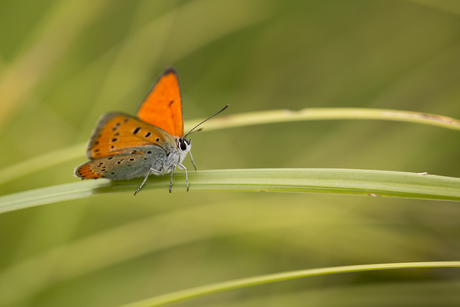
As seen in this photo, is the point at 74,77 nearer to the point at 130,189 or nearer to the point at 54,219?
the point at 54,219

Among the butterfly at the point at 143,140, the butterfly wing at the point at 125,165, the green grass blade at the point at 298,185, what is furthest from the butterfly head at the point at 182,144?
the green grass blade at the point at 298,185

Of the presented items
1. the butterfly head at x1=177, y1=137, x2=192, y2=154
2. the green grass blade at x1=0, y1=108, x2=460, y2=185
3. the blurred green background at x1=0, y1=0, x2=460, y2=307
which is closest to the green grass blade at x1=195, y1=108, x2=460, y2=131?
the green grass blade at x1=0, y1=108, x2=460, y2=185

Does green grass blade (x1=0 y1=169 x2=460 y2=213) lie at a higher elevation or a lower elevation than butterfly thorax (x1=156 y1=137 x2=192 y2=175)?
lower

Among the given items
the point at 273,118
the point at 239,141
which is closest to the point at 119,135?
the point at 273,118

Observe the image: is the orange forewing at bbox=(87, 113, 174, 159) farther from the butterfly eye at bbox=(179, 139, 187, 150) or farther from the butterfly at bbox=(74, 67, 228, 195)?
the butterfly eye at bbox=(179, 139, 187, 150)

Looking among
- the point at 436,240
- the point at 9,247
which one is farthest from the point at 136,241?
the point at 436,240

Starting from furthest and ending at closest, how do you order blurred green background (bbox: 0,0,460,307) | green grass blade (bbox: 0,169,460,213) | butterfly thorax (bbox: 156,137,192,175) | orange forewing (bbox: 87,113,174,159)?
blurred green background (bbox: 0,0,460,307), butterfly thorax (bbox: 156,137,192,175), orange forewing (bbox: 87,113,174,159), green grass blade (bbox: 0,169,460,213)

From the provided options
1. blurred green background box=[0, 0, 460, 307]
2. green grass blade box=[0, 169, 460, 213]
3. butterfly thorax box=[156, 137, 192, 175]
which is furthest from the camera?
blurred green background box=[0, 0, 460, 307]
